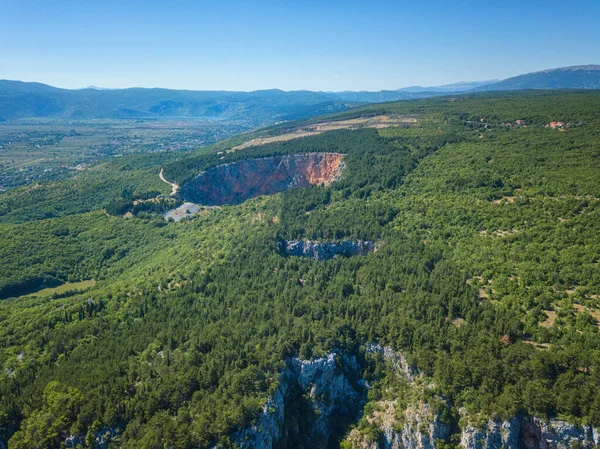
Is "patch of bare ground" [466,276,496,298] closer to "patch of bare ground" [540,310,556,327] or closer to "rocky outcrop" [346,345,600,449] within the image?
"patch of bare ground" [540,310,556,327]

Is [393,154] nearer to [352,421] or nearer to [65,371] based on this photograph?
[352,421]

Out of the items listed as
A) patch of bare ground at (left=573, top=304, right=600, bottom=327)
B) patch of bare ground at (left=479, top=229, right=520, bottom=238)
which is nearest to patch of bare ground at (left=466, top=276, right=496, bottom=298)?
patch of bare ground at (left=573, top=304, right=600, bottom=327)

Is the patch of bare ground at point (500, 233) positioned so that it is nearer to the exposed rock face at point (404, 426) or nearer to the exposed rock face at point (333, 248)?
the exposed rock face at point (333, 248)

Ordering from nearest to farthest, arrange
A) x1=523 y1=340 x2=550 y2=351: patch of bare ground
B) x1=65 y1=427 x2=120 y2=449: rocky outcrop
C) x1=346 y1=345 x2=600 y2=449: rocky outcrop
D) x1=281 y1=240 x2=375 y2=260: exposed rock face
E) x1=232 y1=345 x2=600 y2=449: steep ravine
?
x1=346 y1=345 x2=600 y2=449: rocky outcrop → x1=232 y1=345 x2=600 y2=449: steep ravine → x1=65 y1=427 x2=120 y2=449: rocky outcrop → x1=523 y1=340 x2=550 y2=351: patch of bare ground → x1=281 y1=240 x2=375 y2=260: exposed rock face

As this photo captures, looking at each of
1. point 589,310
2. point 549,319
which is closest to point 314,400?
point 549,319

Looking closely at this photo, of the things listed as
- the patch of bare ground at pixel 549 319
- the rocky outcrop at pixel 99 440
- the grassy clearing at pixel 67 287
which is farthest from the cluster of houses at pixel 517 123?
the rocky outcrop at pixel 99 440

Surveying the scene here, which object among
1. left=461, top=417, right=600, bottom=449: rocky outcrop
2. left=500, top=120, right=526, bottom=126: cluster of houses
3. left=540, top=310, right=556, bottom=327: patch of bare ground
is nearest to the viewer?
left=461, top=417, right=600, bottom=449: rocky outcrop
